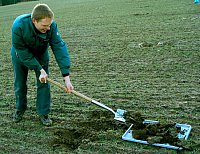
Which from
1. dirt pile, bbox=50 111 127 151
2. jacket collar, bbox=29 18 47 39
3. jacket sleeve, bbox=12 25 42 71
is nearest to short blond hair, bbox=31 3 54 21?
jacket collar, bbox=29 18 47 39

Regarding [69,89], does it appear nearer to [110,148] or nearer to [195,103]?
[110,148]

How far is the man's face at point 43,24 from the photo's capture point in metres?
3.27

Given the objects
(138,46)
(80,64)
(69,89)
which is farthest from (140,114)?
(138,46)

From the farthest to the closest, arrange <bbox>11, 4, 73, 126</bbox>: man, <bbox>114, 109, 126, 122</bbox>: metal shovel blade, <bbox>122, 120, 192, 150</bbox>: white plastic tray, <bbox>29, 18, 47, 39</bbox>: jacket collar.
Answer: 1. <bbox>114, 109, 126, 122</bbox>: metal shovel blade
2. <bbox>29, 18, 47, 39</bbox>: jacket collar
3. <bbox>11, 4, 73, 126</bbox>: man
4. <bbox>122, 120, 192, 150</bbox>: white plastic tray

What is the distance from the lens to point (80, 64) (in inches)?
257

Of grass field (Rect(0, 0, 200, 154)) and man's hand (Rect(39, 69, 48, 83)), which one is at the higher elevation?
man's hand (Rect(39, 69, 48, 83))

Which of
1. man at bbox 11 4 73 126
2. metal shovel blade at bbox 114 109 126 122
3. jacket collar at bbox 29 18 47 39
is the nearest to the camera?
man at bbox 11 4 73 126

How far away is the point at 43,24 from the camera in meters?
3.29

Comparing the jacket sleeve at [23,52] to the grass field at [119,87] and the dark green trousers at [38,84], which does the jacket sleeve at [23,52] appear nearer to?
the dark green trousers at [38,84]

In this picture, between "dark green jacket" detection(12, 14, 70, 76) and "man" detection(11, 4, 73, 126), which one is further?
"dark green jacket" detection(12, 14, 70, 76)

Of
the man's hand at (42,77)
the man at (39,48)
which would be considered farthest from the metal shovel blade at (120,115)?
the man's hand at (42,77)

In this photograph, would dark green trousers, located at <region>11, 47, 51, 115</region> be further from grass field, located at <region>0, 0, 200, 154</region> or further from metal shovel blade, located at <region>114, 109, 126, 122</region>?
metal shovel blade, located at <region>114, 109, 126, 122</region>

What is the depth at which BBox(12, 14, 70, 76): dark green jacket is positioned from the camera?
3455 mm

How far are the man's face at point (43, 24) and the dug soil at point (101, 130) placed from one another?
1179 millimetres
